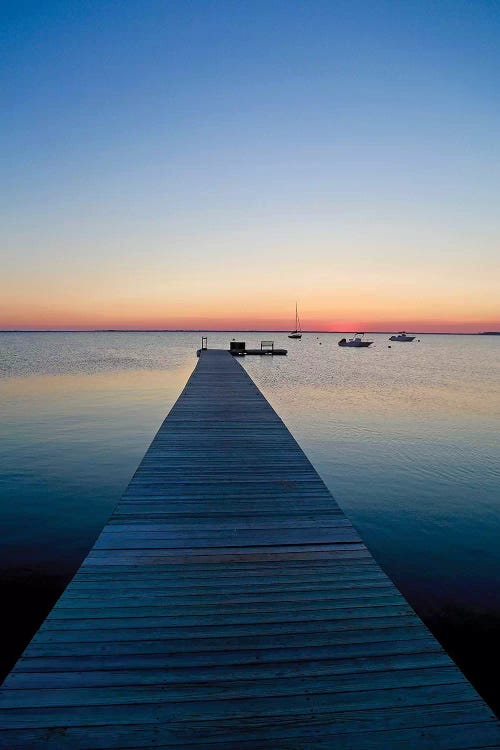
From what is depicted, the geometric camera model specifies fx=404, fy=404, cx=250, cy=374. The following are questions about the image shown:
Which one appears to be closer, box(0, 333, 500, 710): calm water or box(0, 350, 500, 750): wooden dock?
box(0, 350, 500, 750): wooden dock

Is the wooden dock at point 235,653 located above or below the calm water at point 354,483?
above

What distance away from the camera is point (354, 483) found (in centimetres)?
1104

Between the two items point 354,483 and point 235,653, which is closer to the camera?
point 235,653

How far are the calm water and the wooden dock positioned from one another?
230cm

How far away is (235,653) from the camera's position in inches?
115

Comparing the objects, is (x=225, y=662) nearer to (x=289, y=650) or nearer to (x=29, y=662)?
(x=289, y=650)

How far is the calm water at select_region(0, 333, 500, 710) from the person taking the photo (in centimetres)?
593

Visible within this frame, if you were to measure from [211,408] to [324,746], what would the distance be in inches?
397

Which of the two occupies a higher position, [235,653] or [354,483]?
[235,653]

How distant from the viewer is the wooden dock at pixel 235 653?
2.33 metres

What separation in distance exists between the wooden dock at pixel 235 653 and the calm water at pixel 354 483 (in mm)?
2301

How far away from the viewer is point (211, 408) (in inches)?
479

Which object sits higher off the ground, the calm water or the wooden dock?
the wooden dock

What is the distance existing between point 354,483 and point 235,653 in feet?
28.6
